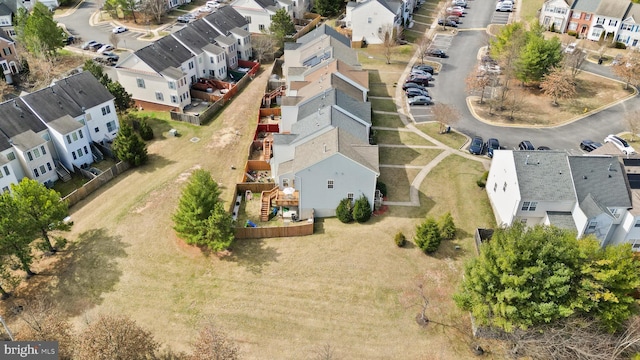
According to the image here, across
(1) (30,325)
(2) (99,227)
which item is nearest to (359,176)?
(2) (99,227)

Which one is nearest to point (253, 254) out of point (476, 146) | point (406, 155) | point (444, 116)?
point (406, 155)

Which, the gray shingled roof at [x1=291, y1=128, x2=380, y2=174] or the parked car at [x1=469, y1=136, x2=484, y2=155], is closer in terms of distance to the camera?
the gray shingled roof at [x1=291, y1=128, x2=380, y2=174]

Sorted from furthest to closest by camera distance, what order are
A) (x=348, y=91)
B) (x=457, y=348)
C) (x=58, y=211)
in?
(x=348, y=91), (x=58, y=211), (x=457, y=348)

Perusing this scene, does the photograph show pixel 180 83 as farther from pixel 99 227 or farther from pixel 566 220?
pixel 566 220

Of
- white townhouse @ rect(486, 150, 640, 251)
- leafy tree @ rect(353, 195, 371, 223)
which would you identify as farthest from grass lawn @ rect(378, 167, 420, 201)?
white townhouse @ rect(486, 150, 640, 251)

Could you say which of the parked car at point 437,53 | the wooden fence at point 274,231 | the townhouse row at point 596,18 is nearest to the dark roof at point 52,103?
the wooden fence at point 274,231

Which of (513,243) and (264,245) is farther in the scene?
(264,245)

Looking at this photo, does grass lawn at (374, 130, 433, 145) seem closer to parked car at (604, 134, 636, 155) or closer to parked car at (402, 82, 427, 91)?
parked car at (402, 82, 427, 91)

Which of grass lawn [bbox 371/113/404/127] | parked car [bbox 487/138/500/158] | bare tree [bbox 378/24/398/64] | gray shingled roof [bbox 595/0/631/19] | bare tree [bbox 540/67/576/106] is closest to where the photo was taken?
parked car [bbox 487/138/500/158]
